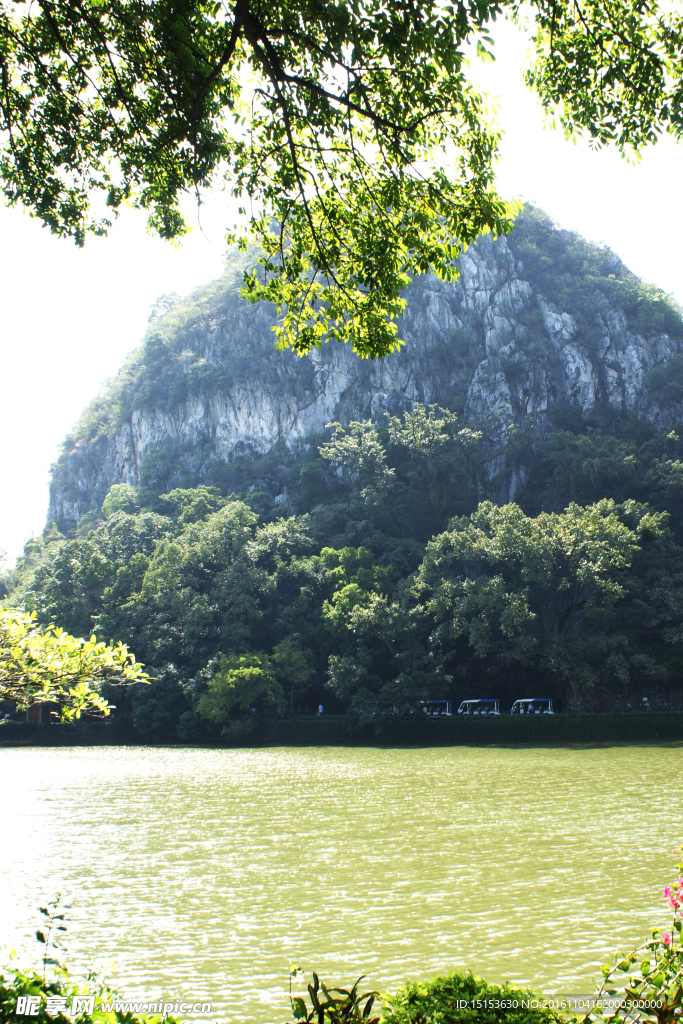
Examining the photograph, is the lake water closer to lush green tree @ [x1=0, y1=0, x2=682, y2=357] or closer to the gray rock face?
lush green tree @ [x1=0, y1=0, x2=682, y2=357]

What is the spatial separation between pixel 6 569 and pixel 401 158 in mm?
64689

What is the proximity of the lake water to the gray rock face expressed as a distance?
2918 cm

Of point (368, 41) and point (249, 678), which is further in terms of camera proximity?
point (249, 678)

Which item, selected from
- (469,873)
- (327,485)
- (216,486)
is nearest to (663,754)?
(469,873)

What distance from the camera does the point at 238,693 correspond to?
28.7 meters

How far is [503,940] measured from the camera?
597 centimetres

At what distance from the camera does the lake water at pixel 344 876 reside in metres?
5.66

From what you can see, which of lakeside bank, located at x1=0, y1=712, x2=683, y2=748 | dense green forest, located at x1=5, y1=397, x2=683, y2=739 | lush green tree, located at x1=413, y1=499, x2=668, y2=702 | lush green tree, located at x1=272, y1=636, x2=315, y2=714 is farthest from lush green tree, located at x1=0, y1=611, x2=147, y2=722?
lush green tree, located at x1=272, y1=636, x2=315, y2=714

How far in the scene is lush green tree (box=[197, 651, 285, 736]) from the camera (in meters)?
28.5

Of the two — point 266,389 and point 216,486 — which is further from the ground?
point 266,389

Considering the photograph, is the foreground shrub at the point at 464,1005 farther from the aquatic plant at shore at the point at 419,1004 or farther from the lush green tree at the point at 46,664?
the lush green tree at the point at 46,664

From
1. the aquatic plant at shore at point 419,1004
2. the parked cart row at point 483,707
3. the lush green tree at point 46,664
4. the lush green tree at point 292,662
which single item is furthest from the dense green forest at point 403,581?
the aquatic plant at shore at point 419,1004

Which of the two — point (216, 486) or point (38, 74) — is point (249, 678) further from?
point (38, 74)

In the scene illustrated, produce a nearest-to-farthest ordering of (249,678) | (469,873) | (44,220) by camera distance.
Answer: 1. (44,220)
2. (469,873)
3. (249,678)
